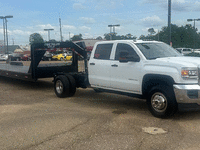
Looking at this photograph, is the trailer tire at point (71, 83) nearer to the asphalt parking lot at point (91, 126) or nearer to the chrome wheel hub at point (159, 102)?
the asphalt parking lot at point (91, 126)

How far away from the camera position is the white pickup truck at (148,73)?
5.91 meters

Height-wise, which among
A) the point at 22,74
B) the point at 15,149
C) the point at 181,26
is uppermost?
the point at 181,26

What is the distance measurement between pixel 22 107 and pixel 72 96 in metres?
2.10

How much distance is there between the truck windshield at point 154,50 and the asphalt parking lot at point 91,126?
5.11 ft

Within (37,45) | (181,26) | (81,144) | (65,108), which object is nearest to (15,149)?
(81,144)

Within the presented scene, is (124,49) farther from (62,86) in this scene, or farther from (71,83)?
(62,86)

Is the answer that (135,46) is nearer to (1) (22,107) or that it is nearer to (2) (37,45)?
(1) (22,107)

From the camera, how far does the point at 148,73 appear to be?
6.53 metres

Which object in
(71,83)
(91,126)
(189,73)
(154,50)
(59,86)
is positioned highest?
(154,50)

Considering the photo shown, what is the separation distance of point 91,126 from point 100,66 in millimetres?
2502

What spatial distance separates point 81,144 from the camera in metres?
4.79

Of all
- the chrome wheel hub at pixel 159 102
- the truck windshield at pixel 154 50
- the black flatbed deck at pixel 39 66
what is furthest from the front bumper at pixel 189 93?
the black flatbed deck at pixel 39 66

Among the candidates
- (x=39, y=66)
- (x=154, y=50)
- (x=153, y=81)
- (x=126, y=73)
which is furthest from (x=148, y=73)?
(x=39, y=66)

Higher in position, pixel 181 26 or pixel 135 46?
pixel 181 26
